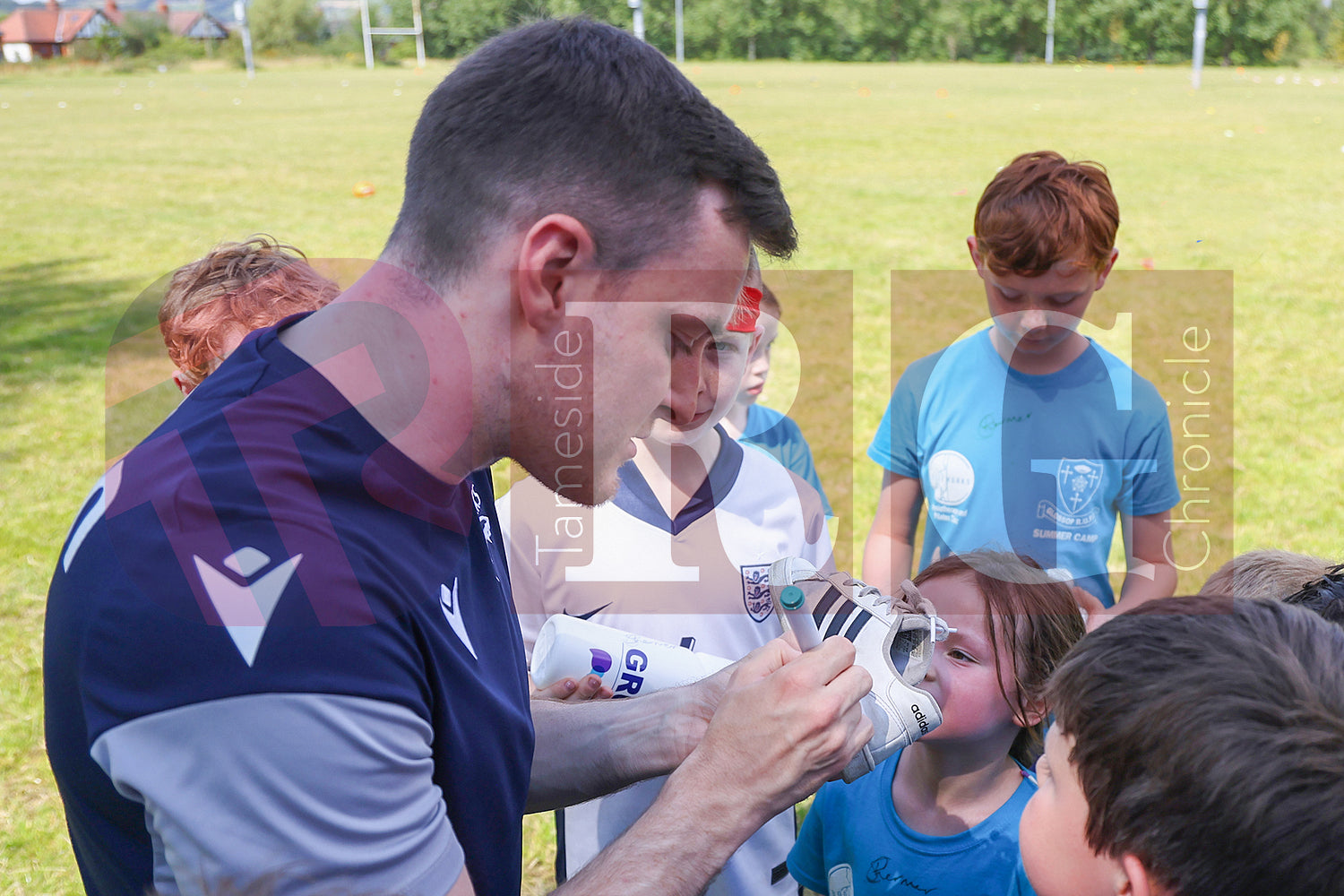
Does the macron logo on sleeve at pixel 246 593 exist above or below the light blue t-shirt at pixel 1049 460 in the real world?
above

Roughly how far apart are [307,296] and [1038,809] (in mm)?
2081

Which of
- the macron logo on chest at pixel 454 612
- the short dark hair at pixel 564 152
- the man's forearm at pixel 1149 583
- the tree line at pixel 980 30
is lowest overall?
the man's forearm at pixel 1149 583

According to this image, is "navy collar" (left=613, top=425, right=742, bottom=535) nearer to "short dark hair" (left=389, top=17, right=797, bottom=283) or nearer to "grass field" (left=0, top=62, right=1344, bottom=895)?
"grass field" (left=0, top=62, right=1344, bottom=895)

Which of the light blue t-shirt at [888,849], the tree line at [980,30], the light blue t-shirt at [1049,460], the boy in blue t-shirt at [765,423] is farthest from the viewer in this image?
the tree line at [980,30]

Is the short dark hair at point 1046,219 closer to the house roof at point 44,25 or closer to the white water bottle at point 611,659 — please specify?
the white water bottle at point 611,659

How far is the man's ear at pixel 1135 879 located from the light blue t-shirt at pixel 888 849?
0.69 metres

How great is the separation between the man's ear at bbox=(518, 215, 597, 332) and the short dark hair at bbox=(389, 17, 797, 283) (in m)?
0.03

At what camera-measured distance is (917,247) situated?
1211cm

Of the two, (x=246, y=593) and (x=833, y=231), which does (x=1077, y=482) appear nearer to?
(x=246, y=593)

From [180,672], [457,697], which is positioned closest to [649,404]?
[457,697]

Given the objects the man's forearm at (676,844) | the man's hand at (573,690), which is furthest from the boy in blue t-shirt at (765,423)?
the man's forearm at (676,844)

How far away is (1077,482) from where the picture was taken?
2861 millimetres

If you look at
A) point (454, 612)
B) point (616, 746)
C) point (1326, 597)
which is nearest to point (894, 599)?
point (616, 746)

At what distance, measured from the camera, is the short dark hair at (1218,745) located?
3.96ft
